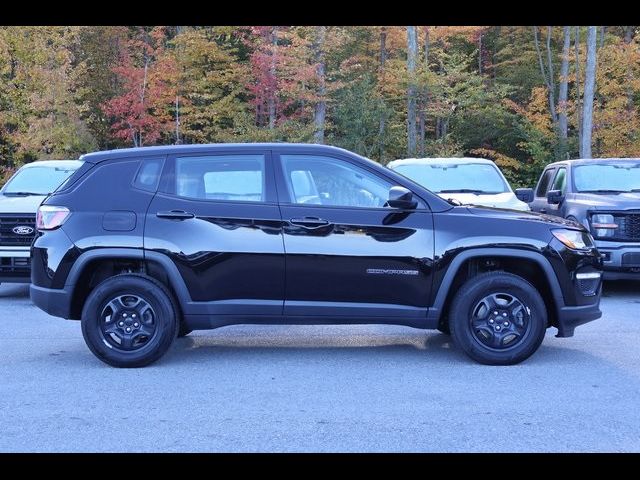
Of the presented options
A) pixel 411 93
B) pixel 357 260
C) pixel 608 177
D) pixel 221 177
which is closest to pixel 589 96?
pixel 411 93

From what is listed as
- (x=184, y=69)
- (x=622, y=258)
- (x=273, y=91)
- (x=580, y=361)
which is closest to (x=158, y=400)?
(x=580, y=361)

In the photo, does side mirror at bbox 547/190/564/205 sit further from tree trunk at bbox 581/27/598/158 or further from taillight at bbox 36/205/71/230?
tree trunk at bbox 581/27/598/158

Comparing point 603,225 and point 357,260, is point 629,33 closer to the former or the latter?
point 603,225

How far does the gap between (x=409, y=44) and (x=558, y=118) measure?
747cm

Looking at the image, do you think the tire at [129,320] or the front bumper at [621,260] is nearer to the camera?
the tire at [129,320]

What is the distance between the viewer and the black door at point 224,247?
631 cm

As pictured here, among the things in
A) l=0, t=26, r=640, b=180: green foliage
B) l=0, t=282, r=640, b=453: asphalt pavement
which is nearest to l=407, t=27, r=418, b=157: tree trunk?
l=0, t=26, r=640, b=180: green foliage

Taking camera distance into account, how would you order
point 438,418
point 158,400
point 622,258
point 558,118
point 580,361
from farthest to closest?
point 558,118, point 622,258, point 580,361, point 158,400, point 438,418

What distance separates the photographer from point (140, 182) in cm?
651

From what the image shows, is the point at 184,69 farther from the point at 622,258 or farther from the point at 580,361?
the point at 580,361

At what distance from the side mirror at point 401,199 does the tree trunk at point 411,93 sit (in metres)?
21.4

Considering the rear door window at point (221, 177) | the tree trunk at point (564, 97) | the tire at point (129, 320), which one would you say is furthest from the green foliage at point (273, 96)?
the tire at point (129, 320)

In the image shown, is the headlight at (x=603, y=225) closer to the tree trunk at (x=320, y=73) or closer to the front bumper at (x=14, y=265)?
the front bumper at (x=14, y=265)
